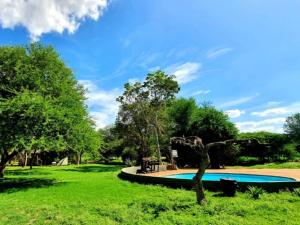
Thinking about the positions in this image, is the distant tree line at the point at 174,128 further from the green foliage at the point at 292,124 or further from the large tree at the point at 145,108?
the green foliage at the point at 292,124

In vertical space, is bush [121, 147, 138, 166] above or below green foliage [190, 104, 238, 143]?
below

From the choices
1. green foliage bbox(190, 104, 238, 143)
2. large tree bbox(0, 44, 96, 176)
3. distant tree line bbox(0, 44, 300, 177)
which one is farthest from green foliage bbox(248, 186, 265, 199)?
green foliage bbox(190, 104, 238, 143)

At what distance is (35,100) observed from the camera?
1661 cm

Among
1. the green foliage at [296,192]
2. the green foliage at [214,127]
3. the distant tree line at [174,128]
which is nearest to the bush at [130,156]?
the distant tree line at [174,128]

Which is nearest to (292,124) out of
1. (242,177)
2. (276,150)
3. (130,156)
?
(276,150)

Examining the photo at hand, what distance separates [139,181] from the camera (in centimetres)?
1797

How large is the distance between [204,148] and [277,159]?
2695 centimetres

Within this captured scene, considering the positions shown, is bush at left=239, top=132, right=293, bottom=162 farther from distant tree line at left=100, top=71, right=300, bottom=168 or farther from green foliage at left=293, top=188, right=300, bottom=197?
green foliage at left=293, top=188, right=300, bottom=197

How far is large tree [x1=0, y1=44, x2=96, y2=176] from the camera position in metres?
16.2

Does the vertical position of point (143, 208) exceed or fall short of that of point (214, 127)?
it falls short

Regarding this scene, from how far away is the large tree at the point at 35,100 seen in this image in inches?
639

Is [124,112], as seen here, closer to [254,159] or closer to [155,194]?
[254,159]

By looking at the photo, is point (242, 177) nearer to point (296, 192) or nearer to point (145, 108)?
point (296, 192)

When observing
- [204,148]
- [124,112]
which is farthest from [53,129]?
[124,112]
